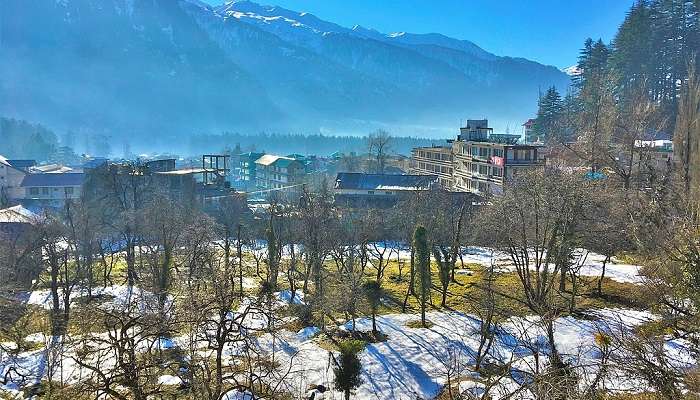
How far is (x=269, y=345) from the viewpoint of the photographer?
79.0ft

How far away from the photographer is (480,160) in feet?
192

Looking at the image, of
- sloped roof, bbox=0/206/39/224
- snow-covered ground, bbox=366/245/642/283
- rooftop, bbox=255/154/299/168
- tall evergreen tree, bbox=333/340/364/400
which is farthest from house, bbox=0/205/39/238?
rooftop, bbox=255/154/299/168

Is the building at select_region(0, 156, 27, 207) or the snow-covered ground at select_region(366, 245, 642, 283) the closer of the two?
the snow-covered ground at select_region(366, 245, 642, 283)

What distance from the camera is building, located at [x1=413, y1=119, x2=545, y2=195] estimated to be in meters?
52.9

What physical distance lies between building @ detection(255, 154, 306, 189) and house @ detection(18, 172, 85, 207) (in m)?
31.8

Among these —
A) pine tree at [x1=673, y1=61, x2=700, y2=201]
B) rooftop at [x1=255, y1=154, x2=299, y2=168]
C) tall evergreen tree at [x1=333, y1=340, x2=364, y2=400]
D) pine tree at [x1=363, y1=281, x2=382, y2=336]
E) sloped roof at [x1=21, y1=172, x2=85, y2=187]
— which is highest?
pine tree at [x1=673, y1=61, x2=700, y2=201]

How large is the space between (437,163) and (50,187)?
5601 centimetres

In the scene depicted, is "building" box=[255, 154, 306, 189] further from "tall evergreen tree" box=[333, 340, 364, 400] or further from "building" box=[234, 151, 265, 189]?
"tall evergreen tree" box=[333, 340, 364, 400]

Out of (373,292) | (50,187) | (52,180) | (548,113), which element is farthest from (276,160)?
(373,292)

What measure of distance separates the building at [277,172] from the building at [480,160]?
23483mm

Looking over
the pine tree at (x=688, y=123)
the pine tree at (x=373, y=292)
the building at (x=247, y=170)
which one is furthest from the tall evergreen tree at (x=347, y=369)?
the building at (x=247, y=170)

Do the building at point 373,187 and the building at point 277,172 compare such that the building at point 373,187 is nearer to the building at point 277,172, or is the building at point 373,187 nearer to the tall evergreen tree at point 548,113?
the building at point 277,172

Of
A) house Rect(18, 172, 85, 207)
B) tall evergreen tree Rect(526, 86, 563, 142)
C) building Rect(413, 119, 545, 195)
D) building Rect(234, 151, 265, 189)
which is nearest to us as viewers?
building Rect(413, 119, 545, 195)

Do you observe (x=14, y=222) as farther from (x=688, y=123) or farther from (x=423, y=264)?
(x=688, y=123)
